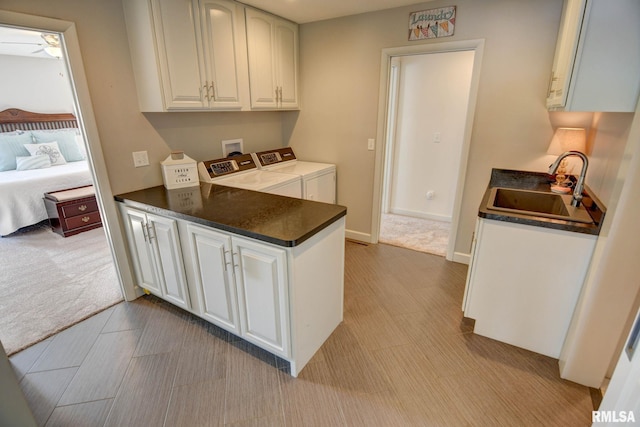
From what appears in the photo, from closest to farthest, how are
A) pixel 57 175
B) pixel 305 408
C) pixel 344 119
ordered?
pixel 305 408
pixel 344 119
pixel 57 175

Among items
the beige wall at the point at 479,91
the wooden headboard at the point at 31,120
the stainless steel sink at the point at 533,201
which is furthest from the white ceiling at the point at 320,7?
the wooden headboard at the point at 31,120

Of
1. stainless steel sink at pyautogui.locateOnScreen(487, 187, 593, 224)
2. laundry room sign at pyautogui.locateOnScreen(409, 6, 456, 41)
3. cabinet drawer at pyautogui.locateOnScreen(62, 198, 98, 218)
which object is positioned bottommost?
cabinet drawer at pyautogui.locateOnScreen(62, 198, 98, 218)

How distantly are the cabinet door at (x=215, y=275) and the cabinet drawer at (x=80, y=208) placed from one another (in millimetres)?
2848

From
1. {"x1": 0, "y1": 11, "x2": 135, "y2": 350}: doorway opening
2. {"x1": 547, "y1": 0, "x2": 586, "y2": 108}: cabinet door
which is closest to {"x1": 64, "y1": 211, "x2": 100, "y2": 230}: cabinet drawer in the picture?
{"x1": 0, "y1": 11, "x2": 135, "y2": 350}: doorway opening

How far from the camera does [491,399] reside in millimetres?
1612

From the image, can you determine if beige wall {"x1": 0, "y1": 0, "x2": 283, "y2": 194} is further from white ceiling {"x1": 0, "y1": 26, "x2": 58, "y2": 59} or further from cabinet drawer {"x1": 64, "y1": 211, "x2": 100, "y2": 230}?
white ceiling {"x1": 0, "y1": 26, "x2": 58, "y2": 59}

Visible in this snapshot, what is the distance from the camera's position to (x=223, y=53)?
2.48 meters

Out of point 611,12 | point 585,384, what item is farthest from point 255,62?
point 585,384

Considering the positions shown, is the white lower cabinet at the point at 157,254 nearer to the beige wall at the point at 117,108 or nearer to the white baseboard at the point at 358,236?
the beige wall at the point at 117,108

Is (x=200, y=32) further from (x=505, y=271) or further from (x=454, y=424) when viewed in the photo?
(x=454, y=424)

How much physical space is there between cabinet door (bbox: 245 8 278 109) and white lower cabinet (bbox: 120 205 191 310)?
1425mm

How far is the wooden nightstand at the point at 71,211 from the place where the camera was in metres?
3.65

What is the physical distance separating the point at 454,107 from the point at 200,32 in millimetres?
2968

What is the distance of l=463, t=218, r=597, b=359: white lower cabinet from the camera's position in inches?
65.8
